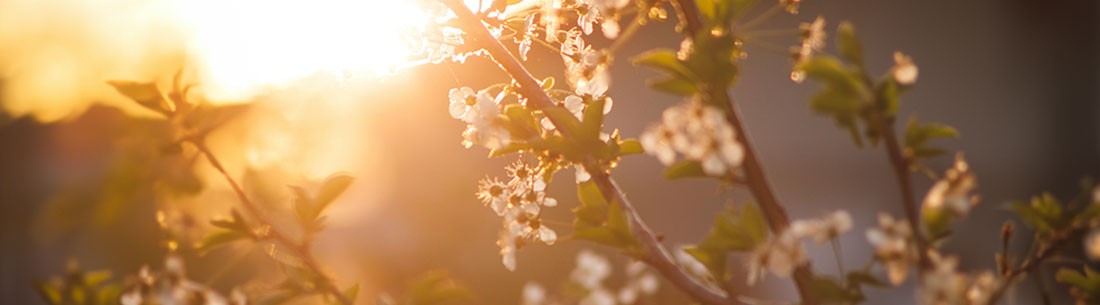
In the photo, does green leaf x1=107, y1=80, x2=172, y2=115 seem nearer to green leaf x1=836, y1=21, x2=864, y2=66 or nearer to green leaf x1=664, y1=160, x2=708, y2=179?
green leaf x1=664, y1=160, x2=708, y2=179

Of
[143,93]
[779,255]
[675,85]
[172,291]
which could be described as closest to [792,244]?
[779,255]

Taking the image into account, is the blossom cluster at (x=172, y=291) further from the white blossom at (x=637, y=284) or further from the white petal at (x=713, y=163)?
the white petal at (x=713, y=163)

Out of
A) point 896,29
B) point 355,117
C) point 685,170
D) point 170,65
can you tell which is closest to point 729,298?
point 685,170

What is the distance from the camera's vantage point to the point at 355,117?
3.57 m

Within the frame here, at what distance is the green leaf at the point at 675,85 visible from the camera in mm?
631

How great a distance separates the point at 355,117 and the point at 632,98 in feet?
4.43

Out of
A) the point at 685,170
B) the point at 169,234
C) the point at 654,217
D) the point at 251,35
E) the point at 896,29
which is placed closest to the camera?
the point at 685,170

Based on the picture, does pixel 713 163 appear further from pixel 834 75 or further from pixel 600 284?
pixel 600 284

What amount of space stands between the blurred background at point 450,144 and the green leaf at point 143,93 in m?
0.24

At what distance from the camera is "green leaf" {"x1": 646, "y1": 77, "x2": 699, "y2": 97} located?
631 mm

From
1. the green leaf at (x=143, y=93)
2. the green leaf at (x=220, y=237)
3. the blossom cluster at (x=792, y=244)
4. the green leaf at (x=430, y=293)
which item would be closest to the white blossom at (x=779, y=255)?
the blossom cluster at (x=792, y=244)

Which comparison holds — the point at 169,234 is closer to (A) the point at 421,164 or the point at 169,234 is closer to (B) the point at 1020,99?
(A) the point at 421,164

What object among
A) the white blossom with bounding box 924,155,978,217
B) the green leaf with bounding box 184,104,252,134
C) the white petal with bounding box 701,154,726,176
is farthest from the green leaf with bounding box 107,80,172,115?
the white blossom with bounding box 924,155,978,217

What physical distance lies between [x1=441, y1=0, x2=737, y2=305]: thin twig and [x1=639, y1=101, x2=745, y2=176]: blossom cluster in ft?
0.45
